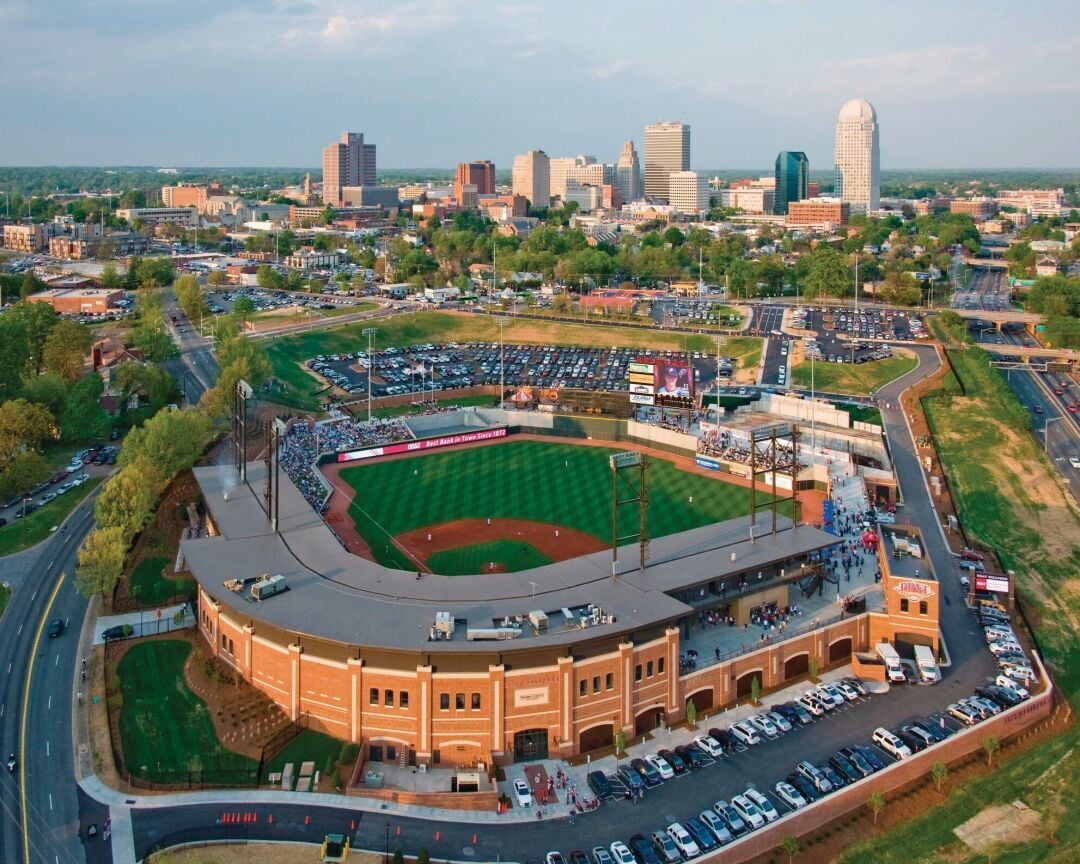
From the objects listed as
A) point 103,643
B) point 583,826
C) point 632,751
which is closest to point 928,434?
point 632,751

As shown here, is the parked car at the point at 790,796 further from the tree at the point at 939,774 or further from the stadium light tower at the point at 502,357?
the stadium light tower at the point at 502,357

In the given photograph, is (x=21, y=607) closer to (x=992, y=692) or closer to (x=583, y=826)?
(x=583, y=826)

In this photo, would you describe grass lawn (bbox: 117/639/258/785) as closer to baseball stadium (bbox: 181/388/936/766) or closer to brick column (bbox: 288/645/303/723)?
baseball stadium (bbox: 181/388/936/766)

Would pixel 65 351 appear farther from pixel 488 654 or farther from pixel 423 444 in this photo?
pixel 488 654

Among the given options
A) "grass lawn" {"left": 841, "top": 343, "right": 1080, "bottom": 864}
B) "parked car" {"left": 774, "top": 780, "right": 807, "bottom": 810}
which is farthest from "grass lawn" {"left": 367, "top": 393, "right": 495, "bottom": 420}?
"parked car" {"left": 774, "top": 780, "right": 807, "bottom": 810}

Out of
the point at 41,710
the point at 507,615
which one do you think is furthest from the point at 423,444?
the point at 41,710

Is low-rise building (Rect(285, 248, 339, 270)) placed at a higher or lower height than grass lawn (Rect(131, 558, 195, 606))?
higher
